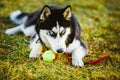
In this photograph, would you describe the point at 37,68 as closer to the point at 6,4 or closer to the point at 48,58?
the point at 48,58

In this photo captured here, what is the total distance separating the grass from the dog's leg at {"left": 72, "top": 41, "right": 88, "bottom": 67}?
115 millimetres

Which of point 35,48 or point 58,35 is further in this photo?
point 35,48

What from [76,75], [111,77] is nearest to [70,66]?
[76,75]

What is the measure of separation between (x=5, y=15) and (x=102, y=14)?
3271 mm

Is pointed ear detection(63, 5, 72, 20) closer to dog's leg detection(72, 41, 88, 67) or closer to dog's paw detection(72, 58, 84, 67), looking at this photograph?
dog's leg detection(72, 41, 88, 67)

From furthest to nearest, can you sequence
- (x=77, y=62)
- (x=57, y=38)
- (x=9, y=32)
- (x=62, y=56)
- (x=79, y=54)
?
(x=9, y=32), (x=62, y=56), (x=79, y=54), (x=77, y=62), (x=57, y=38)

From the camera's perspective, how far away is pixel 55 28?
197 inches

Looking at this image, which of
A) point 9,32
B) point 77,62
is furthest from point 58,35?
point 9,32

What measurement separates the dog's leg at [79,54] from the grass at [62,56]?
0.38 feet

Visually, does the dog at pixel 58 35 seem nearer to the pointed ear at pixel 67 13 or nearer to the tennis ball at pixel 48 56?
the pointed ear at pixel 67 13

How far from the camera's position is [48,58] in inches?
204

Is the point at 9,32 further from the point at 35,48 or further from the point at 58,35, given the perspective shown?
the point at 58,35

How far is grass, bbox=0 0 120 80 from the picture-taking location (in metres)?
4.65

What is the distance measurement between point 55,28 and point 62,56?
766mm
